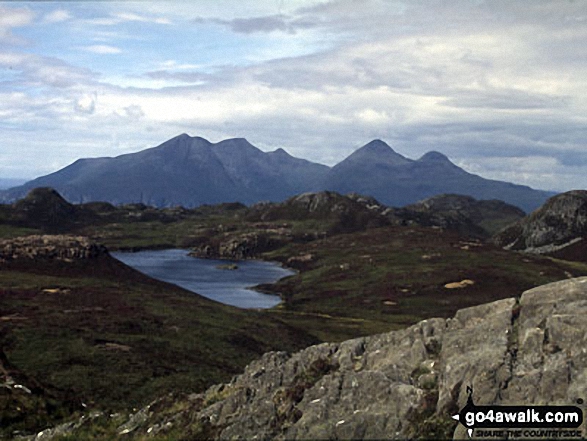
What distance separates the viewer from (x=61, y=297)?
373ft

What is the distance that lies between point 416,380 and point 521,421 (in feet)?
19.4

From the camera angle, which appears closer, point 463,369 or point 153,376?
point 463,369

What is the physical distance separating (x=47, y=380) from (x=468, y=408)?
52.6 meters

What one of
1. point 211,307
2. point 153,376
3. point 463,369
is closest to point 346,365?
point 463,369

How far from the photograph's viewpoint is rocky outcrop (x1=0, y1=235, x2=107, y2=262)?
14662cm

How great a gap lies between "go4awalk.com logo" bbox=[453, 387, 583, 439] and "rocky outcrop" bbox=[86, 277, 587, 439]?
433 mm

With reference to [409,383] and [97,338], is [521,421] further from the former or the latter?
[97,338]

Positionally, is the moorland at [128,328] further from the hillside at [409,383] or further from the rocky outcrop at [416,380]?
the rocky outcrop at [416,380]

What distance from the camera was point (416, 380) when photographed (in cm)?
2688

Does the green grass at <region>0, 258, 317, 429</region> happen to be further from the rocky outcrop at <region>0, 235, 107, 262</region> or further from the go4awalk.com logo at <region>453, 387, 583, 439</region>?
the go4awalk.com logo at <region>453, 387, 583, 439</region>

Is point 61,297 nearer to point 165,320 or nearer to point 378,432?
point 165,320

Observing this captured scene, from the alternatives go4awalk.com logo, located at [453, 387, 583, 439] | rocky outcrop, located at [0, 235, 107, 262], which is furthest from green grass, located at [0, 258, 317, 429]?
go4awalk.com logo, located at [453, 387, 583, 439]

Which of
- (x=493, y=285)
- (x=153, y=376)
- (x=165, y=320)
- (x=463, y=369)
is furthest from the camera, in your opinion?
(x=493, y=285)

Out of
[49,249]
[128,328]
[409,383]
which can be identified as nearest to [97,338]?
[128,328]
